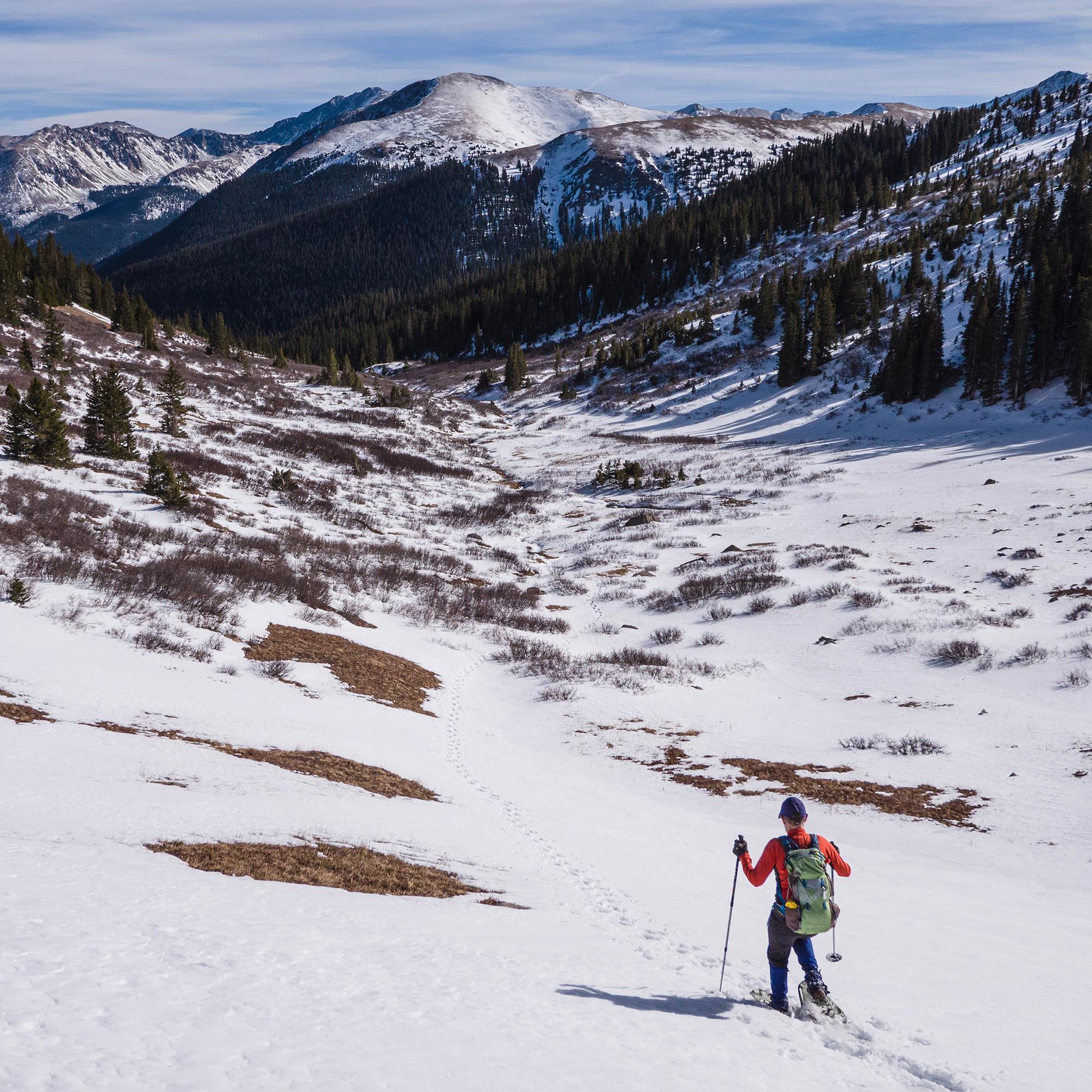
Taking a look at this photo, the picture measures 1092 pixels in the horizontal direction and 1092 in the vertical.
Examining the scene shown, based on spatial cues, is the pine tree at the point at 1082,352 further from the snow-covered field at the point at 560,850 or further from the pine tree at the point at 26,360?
the pine tree at the point at 26,360

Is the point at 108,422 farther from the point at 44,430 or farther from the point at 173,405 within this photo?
the point at 173,405

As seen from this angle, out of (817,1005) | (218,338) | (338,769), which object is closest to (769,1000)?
(817,1005)

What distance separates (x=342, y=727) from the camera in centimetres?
1291

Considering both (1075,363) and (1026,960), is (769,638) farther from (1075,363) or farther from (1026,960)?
(1075,363)

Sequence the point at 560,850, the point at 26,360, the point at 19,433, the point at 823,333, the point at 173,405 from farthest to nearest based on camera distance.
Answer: the point at 823,333
the point at 173,405
the point at 26,360
the point at 19,433
the point at 560,850

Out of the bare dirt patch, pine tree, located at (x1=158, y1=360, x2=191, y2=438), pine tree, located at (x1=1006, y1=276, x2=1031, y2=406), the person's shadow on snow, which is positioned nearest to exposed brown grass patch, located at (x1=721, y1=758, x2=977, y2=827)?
the bare dirt patch

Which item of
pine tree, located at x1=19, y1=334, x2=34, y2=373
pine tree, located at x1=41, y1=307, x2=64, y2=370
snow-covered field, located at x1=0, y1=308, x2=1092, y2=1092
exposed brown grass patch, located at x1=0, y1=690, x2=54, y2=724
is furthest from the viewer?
pine tree, located at x1=41, y1=307, x2=64, y2=370

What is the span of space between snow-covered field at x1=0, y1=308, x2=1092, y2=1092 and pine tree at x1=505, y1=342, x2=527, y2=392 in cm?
7962

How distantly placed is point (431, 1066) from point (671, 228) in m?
149

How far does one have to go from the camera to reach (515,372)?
10231 centimetres

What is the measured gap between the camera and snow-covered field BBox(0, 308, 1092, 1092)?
4172 millimetres

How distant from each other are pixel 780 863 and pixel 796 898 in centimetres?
28

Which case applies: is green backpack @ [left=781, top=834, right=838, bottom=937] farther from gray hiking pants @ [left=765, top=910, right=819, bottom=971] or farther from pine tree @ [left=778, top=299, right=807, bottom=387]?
pine tree @ [left=778, top=299, right=807, bottom=387]

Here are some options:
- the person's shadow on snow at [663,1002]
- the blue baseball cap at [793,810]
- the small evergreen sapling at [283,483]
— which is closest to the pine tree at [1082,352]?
the small evergreen sapling at [283,483]
